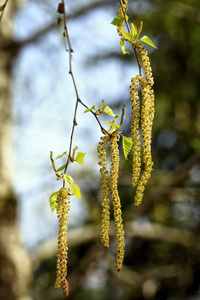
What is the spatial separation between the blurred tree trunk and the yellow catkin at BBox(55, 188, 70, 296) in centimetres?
406

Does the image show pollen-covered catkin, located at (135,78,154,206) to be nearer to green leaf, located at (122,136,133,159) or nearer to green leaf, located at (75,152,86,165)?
green leaf, located at (122,136,133,159)

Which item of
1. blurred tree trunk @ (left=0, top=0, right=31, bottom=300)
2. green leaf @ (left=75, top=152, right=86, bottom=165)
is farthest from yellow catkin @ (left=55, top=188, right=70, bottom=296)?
blurred tree trunk @ (left=0, top=0, right=31, bottom=300)

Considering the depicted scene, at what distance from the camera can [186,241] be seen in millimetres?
5773

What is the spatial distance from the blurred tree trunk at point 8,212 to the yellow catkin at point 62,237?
4062mm

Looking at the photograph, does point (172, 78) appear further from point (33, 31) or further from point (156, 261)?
point (156, 261)

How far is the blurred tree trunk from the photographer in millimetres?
4840

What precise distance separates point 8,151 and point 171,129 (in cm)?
296

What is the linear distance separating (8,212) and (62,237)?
4.11m

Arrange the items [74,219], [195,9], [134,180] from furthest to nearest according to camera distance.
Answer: [74,219], [195,9], [134,180]

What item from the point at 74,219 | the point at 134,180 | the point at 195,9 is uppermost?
the point at 195,9

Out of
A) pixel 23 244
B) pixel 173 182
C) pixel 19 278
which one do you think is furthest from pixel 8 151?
pixel 173 182

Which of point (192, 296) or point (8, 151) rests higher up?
point (8, 151)

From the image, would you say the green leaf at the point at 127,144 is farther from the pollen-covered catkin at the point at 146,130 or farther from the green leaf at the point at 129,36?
the green leaf at the point at 129,36

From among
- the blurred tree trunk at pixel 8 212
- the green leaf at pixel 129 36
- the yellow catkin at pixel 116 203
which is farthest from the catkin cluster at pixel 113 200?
the blurred tree trunk at pixel 8 212
